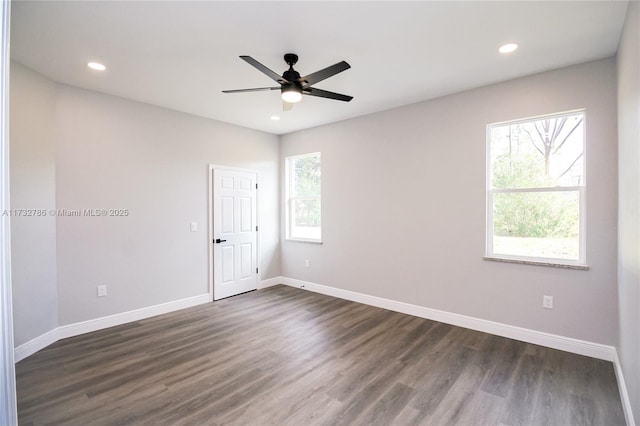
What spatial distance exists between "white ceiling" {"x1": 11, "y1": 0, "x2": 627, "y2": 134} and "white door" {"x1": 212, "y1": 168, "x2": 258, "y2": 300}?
5.45ft

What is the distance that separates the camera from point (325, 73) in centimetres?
240

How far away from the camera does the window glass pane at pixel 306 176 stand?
531 cm

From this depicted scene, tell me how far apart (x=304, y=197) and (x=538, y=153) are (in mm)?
3514

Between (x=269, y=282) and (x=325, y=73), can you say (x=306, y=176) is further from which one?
(x=325, y=73)

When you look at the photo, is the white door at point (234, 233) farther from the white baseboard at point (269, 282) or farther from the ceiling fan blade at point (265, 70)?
the ceiling fan blade at point (265, 70)

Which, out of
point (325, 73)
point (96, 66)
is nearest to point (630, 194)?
point (325, 73)

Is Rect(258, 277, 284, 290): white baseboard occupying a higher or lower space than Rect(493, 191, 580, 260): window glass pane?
lower

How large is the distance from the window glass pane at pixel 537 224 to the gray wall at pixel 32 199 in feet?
16.3

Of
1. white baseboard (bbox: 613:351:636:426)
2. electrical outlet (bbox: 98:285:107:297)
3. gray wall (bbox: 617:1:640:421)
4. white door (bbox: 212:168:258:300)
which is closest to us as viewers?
gray wall (bbox: 617:1:640:421)

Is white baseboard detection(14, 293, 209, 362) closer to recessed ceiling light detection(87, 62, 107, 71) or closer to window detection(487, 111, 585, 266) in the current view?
recessed ceiling light detection(87, 62, 107, 71)

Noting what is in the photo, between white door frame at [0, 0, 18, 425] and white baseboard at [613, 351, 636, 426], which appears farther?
white baseboard at [613, 351, 636, 426]

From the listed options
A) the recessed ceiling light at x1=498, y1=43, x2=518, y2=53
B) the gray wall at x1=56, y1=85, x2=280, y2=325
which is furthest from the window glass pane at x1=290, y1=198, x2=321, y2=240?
the recessed ceiling light at x1=498, y1=43, x2=518, y2=53

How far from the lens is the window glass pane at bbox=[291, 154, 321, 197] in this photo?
5.31 meters

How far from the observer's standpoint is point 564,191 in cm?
302
